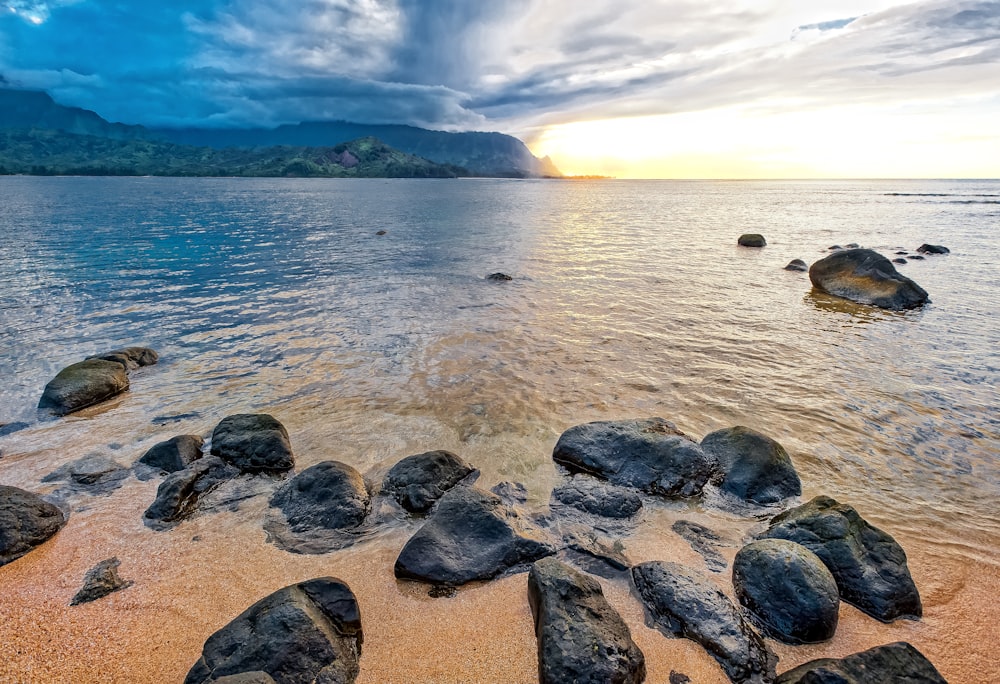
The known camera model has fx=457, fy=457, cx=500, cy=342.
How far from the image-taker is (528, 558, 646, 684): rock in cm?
407

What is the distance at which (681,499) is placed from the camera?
6.94 metres

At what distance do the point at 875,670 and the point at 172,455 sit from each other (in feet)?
31.0

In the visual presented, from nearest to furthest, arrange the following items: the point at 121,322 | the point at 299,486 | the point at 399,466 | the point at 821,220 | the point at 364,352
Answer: the point at 299,486 < the point at 399,466 < the point at 364,352 < the point at 121,322 < the point at 821,220

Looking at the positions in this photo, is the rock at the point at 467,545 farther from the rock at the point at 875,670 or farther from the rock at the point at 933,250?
the rock at the point at 933,250

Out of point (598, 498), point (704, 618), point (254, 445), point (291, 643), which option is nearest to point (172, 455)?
point (254, 445)

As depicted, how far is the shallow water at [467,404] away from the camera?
484 centimetres

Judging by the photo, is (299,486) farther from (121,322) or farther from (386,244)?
(386,244)

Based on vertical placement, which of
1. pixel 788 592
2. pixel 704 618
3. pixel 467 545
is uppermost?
pixel 788 592

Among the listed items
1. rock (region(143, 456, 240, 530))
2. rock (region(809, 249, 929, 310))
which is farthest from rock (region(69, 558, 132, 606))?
rock (region(809, 249, 929, 310))

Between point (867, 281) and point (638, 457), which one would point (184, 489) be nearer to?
point (638, 457)

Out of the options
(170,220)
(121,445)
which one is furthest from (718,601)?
(170,220)

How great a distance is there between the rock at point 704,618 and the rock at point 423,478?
119 inches

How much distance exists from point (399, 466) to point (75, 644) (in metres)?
3.98

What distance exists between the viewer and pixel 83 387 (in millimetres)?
9781
